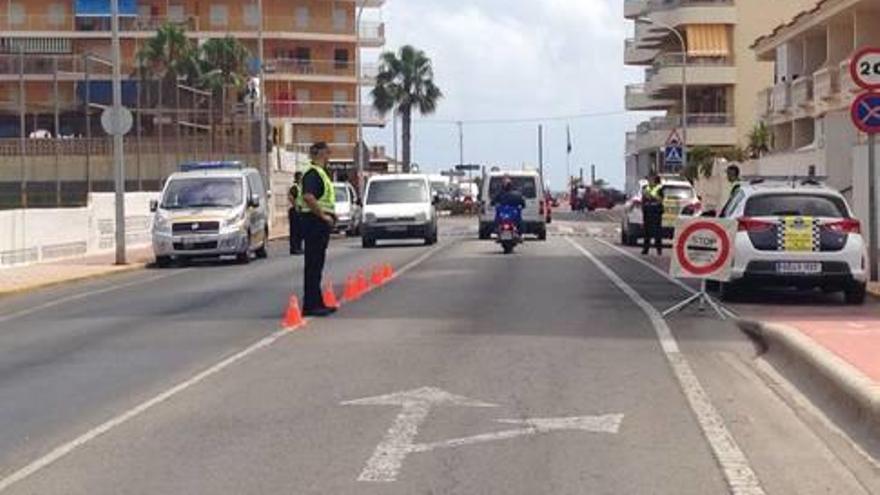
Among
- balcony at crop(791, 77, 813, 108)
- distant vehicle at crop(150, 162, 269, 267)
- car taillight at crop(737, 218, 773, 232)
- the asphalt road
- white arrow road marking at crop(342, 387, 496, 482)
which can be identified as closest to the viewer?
the asphalt road

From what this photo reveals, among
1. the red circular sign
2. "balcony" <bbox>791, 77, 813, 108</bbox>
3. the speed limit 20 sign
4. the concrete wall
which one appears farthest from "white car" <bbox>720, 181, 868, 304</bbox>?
"balcony" <bbox>791, 77, 813, 108</bbox>

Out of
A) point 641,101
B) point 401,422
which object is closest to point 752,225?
point 401,422

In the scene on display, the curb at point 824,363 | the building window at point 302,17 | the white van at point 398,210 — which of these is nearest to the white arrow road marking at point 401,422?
the curb at point 824,363

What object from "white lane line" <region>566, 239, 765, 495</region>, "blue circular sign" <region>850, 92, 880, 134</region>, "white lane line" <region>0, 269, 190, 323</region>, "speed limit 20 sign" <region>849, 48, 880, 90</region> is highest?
"speed limit 20 sign" <region>849, 48, 880, 90</region>

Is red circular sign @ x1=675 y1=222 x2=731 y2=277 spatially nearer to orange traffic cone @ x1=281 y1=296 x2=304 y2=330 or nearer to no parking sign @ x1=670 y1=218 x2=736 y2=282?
no parking sign @ x1=670 y1=218 x2=736 y2=282

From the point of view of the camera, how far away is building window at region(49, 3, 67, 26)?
86.5m

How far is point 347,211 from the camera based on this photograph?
5281cm

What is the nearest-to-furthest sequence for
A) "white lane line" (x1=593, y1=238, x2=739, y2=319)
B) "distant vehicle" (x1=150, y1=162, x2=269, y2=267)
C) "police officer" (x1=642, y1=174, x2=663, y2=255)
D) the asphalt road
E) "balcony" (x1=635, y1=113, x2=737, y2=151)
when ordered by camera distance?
the asphalt road, "white lane line" (x1=593, y1=238, x2=739, y2=319), "distant vehicle" (x1=150, y1=162, x2=269, y2=267), "police officer" (x1=642, y1=174, x2=663, y2=255), "balcony" (x1=635, y1=113, x2=737, y2=151)

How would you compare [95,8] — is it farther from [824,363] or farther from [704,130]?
[824,363]

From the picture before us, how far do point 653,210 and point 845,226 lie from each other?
44.6 feet

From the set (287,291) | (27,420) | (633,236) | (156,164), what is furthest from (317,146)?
(156,164)

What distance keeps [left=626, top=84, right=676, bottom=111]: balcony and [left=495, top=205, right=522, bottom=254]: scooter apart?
57270 millimetres

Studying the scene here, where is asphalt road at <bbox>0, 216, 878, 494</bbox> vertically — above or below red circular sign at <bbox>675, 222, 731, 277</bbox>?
below

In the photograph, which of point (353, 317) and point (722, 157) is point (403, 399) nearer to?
point (353, 317)
